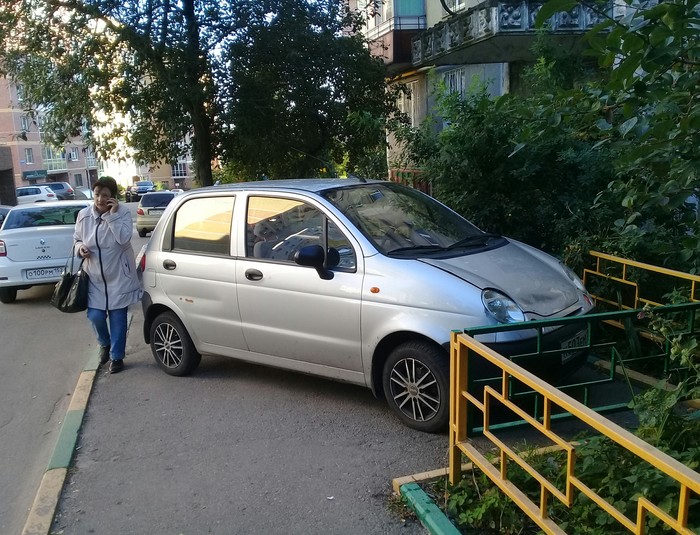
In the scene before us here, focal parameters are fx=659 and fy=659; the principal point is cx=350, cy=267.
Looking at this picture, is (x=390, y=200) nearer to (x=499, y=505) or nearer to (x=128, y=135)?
(x=499, y=505)

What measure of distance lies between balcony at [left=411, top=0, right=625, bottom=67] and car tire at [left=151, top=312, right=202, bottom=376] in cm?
703

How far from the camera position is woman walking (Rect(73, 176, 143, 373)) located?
6.35 m

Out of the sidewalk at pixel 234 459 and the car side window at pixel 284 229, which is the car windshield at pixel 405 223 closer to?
the car side window at pixel 284 229

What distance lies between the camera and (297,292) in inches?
201

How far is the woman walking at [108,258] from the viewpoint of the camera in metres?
6.35

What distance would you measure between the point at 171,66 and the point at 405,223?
878cm

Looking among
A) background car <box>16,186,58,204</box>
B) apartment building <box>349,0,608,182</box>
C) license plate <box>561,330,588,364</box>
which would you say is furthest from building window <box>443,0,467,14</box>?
background car <box>16,186,58,204</box>

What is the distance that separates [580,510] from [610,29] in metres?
2.24

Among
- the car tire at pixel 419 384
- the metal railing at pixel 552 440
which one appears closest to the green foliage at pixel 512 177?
the car tire at pixel 419 384

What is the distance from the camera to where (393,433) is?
468 cm

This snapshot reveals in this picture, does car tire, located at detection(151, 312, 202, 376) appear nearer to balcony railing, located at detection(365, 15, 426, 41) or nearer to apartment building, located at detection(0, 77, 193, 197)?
balcony railing, located at detection(365, 15, 426, 41)

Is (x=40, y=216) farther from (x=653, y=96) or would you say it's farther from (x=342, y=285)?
(x=653, y=96)

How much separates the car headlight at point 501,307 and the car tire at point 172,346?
299cm

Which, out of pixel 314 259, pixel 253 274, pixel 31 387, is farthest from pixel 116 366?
pixel 314 259
